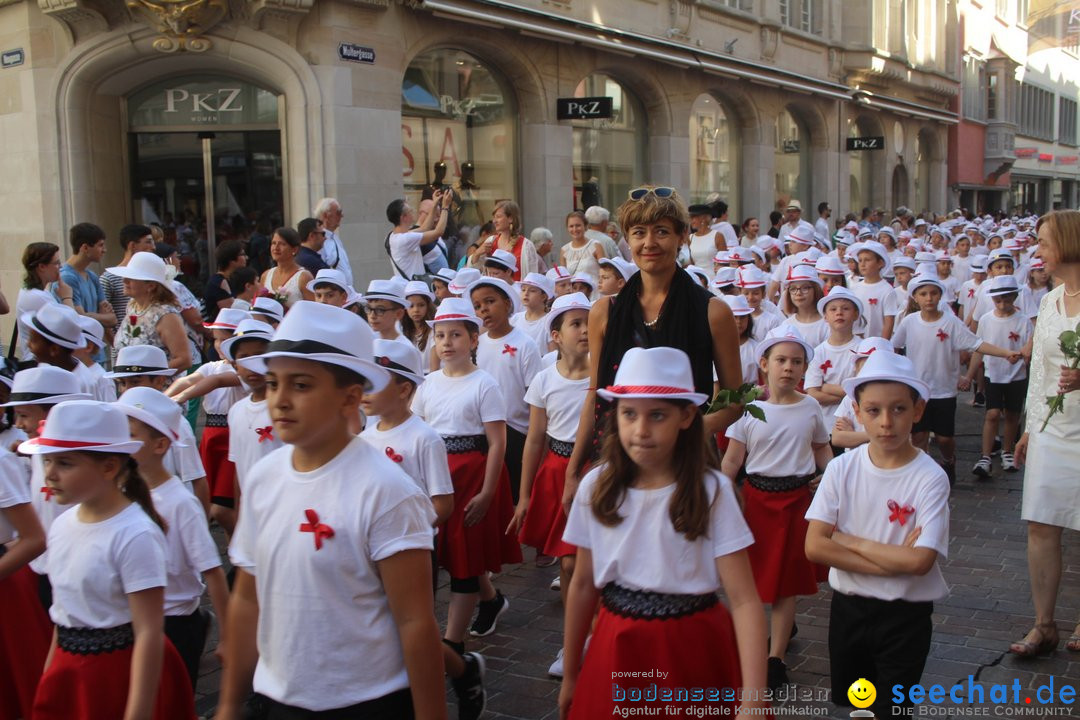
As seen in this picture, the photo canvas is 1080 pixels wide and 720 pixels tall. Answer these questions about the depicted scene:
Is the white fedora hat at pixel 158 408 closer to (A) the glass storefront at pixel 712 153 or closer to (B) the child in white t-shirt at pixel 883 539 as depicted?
(B) the child in white t-shirt at pixel 883 539

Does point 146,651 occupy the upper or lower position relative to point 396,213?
lower

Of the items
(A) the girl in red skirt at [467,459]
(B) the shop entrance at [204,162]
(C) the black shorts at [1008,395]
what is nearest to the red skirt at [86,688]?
(A) the girl in red skirt at [467,459]

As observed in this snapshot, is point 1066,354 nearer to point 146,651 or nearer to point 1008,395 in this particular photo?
point 146,651

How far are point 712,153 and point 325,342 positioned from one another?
2364 centimetres

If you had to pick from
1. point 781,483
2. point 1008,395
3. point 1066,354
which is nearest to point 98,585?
point 781,483

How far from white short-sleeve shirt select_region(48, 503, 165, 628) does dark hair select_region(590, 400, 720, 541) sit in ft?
4.77

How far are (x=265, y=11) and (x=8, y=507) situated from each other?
1180 centimetres

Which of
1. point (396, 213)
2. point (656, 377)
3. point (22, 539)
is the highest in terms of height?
point (396, 213)

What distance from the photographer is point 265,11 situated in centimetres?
1470

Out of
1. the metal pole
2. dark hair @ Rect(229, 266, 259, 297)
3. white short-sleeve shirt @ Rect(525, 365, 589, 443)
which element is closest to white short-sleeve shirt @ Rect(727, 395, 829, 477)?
white short-sleeve shirt @ Rect(525, 365, 589, 443)

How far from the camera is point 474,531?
5.75 meters

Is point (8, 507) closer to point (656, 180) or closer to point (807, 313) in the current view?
point (807, 313)

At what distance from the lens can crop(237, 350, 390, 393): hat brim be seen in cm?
291

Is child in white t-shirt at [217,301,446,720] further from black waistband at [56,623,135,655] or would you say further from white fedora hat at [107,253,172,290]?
white fedora hat at [107,253,172,290]
